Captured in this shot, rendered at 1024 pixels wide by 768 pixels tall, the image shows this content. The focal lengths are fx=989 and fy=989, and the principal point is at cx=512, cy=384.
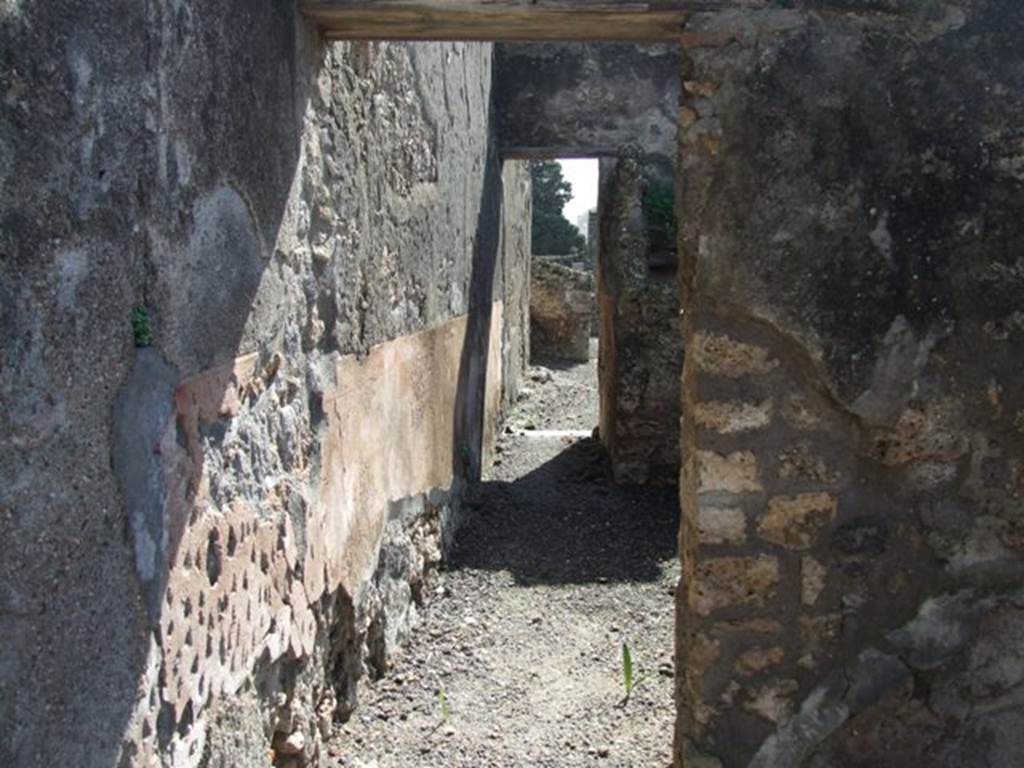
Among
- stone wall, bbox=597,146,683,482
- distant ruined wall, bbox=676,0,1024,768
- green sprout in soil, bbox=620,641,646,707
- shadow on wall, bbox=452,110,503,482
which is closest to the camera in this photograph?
distant ruined wall, bbox=676,0,1024,768

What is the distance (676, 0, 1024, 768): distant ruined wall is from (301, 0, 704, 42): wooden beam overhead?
0.14m

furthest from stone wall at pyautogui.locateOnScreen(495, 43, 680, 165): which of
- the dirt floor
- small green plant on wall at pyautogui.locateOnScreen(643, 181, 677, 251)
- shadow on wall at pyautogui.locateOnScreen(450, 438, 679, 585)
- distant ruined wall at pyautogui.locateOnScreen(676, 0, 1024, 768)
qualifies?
distant ruined wall at pyautogui.locateOnScreen(676, 0, 1024, 768)

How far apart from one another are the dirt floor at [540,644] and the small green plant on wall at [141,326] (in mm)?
1818

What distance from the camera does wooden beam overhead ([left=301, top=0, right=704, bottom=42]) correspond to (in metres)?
2.19

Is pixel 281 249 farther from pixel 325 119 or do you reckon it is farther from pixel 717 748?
pixel 717 748

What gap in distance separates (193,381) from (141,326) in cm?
24

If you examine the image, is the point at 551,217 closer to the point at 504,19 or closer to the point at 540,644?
the point at 540,644

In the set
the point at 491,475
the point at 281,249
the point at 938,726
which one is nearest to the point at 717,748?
the point at 938,726

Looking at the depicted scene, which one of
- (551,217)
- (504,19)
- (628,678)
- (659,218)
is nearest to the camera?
(504,19)

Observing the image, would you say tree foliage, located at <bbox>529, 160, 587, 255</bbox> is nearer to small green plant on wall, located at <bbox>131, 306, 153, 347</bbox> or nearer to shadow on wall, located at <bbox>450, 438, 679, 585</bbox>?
shadow on wall, located at <bbox>450, 438, 679, 585</bbox>

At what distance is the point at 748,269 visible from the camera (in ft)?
7.18

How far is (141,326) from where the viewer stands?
1598 millimetres

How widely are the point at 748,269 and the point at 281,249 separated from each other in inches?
43.2

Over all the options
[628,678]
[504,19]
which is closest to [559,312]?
[628,678]
